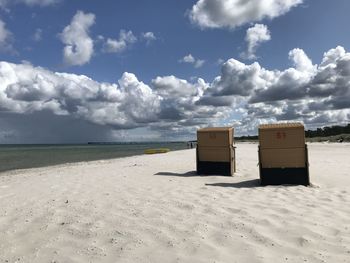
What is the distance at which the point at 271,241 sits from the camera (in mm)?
4551

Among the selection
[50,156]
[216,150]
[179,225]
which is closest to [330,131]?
[50,156]

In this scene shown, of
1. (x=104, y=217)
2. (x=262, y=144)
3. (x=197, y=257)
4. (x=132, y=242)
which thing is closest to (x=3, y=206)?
(x=104, y=217)

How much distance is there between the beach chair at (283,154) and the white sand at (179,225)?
0.75 metres

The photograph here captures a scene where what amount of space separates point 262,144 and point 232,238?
5310 millimetres

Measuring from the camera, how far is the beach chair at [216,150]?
11.8m

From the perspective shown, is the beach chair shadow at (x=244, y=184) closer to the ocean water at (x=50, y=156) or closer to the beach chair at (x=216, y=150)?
the beach chair at (x=216, y=150)

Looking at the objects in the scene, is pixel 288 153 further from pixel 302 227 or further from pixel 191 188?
pixel 302 227

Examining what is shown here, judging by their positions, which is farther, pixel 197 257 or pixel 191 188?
pixel 191 188

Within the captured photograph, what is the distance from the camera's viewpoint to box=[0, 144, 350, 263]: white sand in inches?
167

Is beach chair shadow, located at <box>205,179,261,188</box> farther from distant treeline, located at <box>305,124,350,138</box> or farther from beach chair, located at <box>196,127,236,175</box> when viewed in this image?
distant treeline, located at <box>305,124,350,138</box>

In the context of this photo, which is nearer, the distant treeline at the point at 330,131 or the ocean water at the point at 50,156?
the ocean water at the point at 50,156

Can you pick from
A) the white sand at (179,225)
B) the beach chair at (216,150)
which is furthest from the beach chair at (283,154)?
the beach chair at (216,150)

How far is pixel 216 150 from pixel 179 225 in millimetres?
6855

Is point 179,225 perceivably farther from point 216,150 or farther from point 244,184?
point 216,150
